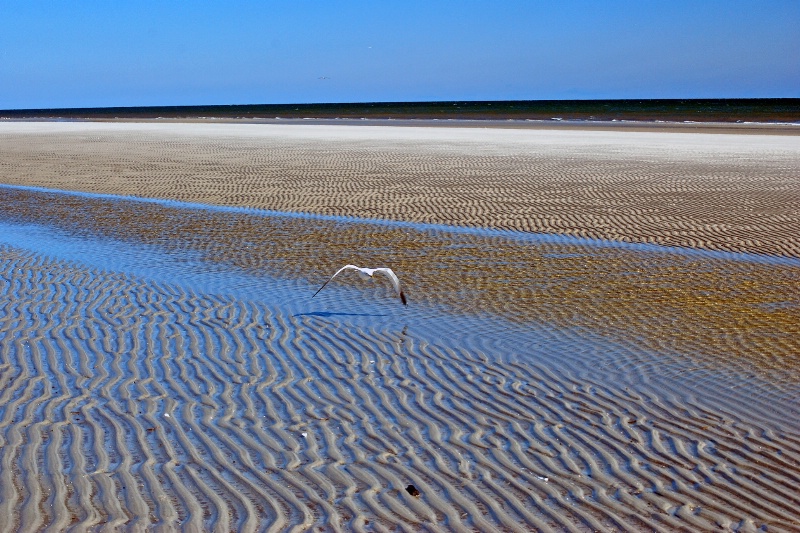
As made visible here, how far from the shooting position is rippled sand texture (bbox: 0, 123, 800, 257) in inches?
563

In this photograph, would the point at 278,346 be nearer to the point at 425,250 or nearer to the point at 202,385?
the point at 202,385

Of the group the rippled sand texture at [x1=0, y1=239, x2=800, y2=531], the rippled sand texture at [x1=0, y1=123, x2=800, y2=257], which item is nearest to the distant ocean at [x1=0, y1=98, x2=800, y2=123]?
the rippled sand texture at [x1=0, y1=123, x2=800, y2=257]

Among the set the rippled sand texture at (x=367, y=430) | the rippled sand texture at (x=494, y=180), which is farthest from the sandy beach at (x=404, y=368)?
the rippled sand texture at (x=494, y=180)

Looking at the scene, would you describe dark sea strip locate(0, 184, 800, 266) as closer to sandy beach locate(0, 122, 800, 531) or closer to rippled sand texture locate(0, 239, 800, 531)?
sandy beach locate(0, 122, 800, 531)

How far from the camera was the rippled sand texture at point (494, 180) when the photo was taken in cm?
1431

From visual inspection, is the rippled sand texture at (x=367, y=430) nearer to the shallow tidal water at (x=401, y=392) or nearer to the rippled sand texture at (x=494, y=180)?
the shallow tidal water at (x=401, y=392)

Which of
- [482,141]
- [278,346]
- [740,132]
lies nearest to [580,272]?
[278,346]

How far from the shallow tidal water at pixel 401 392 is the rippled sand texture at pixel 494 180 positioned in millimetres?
2811

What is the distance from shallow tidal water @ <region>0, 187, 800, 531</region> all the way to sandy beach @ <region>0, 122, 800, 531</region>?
24mm

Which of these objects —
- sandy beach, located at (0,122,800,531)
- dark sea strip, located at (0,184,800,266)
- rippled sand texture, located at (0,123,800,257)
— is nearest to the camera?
sandy beach, located at (0,122,800,531)

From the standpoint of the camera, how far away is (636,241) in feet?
41.6

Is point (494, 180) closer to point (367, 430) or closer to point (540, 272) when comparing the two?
point (540, 272)

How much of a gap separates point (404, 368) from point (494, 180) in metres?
13.9

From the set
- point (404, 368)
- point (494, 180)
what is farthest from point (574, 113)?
point (404, 368)
